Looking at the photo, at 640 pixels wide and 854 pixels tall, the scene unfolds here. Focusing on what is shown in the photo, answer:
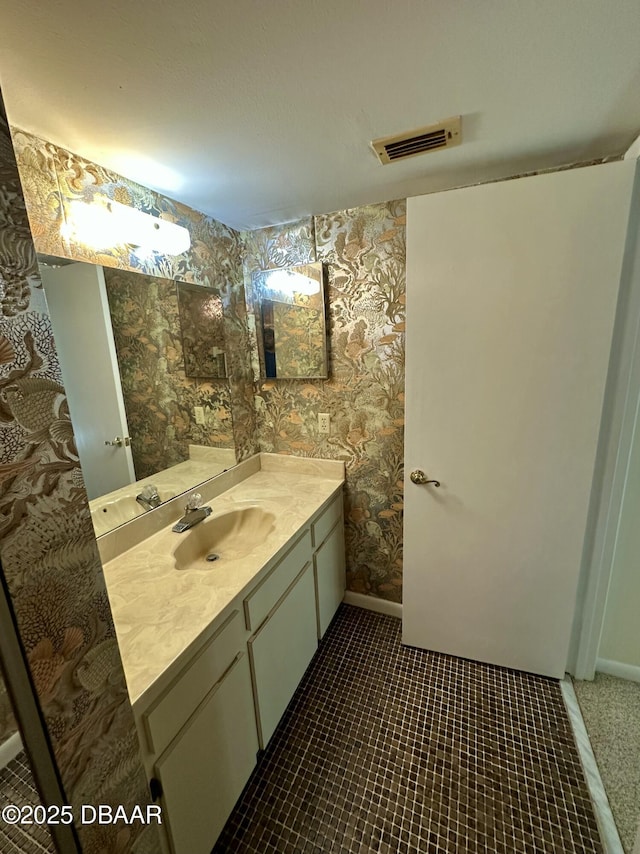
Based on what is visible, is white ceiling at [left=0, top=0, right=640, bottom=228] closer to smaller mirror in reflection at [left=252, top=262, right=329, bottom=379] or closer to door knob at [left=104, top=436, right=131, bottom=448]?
smaller mirror in reflection at [left=252, top=262, right=329, bottom=379]

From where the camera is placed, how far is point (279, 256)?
6.28ft

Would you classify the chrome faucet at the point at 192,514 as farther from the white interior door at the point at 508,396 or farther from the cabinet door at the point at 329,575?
the white interior door at the point at 508,396

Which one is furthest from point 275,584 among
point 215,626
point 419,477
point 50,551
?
point 50,551

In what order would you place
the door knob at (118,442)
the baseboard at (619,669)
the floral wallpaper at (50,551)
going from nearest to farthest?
1. the floral wallpaper at (50,551)
2. the door knob at (118,442)
3. the baseboard at (619,669)

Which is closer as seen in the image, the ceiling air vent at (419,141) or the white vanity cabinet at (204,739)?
the white vanity cabinet at (204,739)

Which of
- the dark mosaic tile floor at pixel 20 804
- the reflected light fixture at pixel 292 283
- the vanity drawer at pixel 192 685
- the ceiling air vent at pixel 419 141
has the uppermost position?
the ceiling air vent at pixel 419 141

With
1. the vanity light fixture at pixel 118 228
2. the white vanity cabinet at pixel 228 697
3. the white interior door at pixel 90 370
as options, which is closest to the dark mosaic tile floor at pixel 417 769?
the white vanity cabinet at pixel 228 697

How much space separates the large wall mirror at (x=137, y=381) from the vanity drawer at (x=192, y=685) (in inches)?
24.0

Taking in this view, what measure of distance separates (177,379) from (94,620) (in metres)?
1.18

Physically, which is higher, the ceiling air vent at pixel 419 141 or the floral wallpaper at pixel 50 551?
the ceiling air vent at pixel 419 141

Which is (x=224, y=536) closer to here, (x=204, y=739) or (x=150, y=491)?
(x=150, y=491)

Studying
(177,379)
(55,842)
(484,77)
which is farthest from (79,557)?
(484,77)

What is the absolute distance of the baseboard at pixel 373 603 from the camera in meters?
2.04

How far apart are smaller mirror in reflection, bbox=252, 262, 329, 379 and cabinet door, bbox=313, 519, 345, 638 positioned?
907mm
